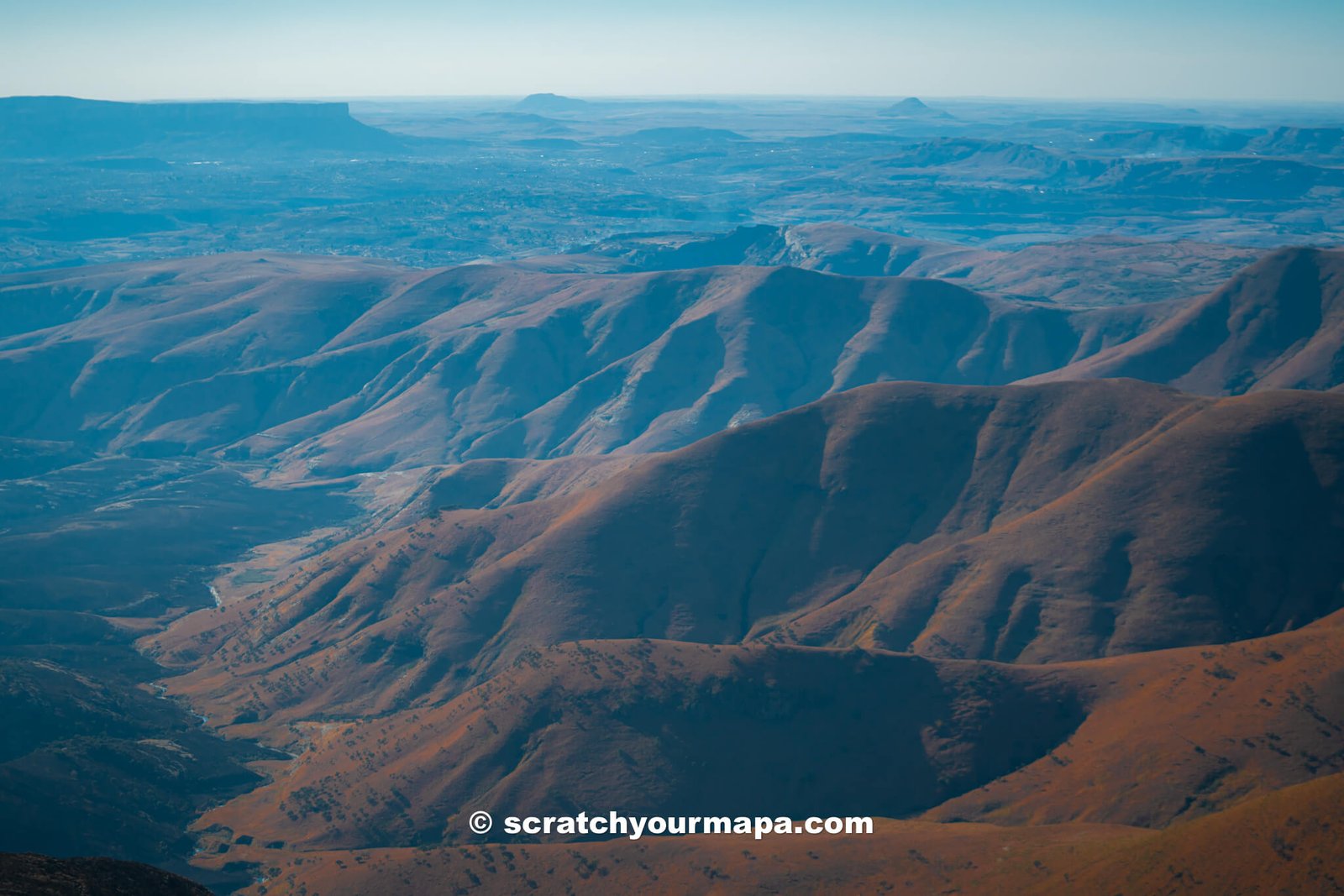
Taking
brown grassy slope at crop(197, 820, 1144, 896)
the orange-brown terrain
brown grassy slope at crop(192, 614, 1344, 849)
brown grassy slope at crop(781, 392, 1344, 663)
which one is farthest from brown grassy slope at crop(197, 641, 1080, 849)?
brown grassy slope at crop(781, 392, 1344, 663)

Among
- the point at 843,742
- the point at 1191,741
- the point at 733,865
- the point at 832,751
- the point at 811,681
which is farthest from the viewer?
the point at 811,681

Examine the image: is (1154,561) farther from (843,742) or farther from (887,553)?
(843,742)

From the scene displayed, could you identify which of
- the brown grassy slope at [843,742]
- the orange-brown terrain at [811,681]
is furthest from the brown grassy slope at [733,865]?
the brown grassy slope at [843,742]

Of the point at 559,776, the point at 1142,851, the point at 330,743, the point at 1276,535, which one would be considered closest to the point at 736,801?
the point at 559,776

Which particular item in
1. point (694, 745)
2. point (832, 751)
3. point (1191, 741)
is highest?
point (1191, 741)

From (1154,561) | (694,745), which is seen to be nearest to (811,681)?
(694,745)

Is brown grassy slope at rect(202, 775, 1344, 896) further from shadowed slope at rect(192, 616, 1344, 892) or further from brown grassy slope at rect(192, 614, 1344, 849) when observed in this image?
brown grassy slope at rect(192, 614, 1344, 849)

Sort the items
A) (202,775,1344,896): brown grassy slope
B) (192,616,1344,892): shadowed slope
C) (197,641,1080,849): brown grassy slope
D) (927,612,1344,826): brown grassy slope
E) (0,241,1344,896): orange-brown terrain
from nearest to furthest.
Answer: (202,775,1344,896): brown grassy slope
(927,612,1344,826): brown grassy slope
(0,241,1344,896): orange-brown terrain
(192,616,1344,892): shadowed slope
(197,641,1080,849): brown grassy slope

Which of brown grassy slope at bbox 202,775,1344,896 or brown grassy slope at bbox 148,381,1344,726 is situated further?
brown grassy slope at bbox 148,381,1344,726
